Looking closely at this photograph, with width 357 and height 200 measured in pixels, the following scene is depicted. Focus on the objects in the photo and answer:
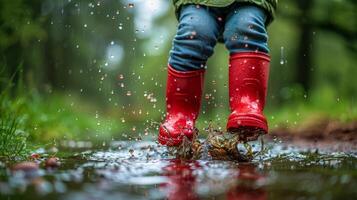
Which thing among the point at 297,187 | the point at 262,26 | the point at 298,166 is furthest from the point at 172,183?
the point at 262,26

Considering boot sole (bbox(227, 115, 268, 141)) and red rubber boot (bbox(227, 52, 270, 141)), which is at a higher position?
red rubber boot (bbox(227, 52, 270, 141))

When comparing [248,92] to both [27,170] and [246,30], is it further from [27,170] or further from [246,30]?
[27,170]

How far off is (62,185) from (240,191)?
0.50 metres

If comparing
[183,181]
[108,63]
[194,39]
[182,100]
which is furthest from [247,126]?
[108,63]

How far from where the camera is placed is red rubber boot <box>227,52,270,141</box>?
106 inches

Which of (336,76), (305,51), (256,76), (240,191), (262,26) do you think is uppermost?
(336,76)

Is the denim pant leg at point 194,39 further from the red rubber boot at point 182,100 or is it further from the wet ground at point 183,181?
the wet ground at point 183,181

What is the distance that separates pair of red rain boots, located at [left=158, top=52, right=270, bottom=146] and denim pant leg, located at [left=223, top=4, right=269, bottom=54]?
0.04m

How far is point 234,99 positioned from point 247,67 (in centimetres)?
17

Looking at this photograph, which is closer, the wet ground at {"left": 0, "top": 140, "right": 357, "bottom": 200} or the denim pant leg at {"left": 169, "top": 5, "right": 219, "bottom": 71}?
the wet ground at {"left": 0, "top": 140, "right": 357, "bottom": 200}

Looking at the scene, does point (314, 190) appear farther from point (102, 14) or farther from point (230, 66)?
point (102, 14)

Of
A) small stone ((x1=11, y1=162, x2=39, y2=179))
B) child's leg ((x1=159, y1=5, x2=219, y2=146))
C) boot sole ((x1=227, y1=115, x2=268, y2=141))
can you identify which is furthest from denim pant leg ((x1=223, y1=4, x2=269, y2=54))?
small stone ((x1=11, y1=162, x2=39, y2=179))

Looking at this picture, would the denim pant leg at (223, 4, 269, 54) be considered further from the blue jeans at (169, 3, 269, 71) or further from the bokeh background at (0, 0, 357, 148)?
the bokeh background at (0, 0, 357, 148)

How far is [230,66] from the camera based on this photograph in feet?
9.64
